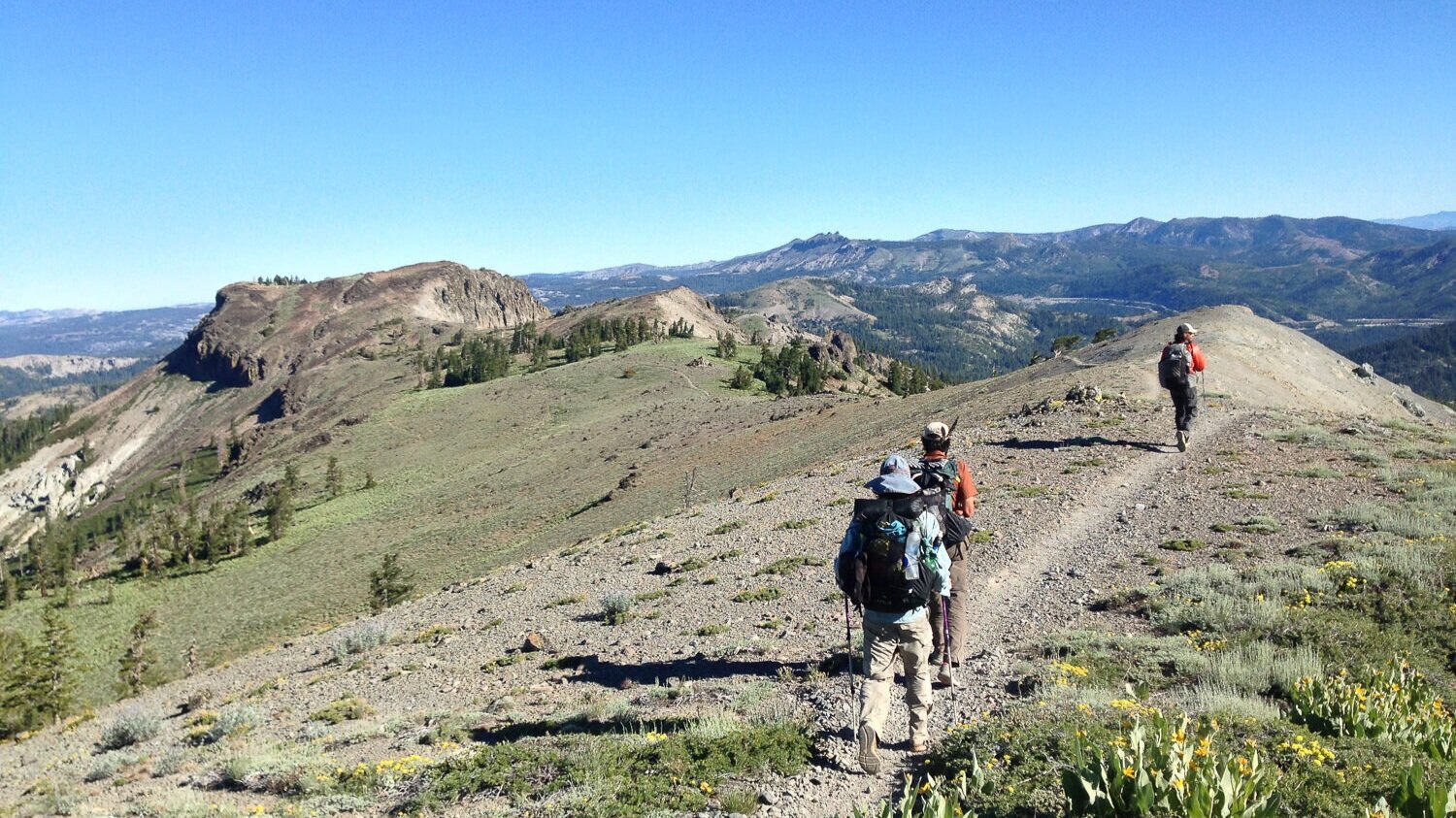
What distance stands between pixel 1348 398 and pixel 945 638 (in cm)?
3865

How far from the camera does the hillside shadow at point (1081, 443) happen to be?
20.9 m

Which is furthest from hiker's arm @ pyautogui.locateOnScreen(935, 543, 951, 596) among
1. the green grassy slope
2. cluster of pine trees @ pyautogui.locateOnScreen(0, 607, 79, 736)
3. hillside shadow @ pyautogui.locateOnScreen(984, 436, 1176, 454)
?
cluster of pine trees @ pyautogui.locateOnScreen(0, 607, 79, 736)

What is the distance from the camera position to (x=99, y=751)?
14273mm

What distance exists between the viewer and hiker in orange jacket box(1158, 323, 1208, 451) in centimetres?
1938

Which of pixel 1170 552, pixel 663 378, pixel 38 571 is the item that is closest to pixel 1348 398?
pixel 1170 552

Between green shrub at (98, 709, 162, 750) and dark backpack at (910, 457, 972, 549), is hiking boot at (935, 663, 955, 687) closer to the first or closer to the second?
dark backpack at (910, 457, 972, 549)

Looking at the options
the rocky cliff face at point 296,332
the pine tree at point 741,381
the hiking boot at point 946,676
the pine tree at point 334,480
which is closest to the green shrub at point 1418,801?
the hiking boot at point 946,676

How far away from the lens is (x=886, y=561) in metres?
6.95

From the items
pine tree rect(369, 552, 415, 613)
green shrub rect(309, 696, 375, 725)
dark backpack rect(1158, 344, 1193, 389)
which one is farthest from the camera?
pine tree rect(369, 552, 415, 613)

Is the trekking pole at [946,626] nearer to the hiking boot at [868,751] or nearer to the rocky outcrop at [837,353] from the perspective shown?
the hiking boot at [868,751]

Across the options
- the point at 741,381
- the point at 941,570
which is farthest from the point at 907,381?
the point at 941,570

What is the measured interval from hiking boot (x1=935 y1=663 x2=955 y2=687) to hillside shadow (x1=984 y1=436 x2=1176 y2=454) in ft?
49.4

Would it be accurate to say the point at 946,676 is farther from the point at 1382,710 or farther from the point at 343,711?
the point at 343,711

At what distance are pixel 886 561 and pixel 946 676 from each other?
9.22 ft
